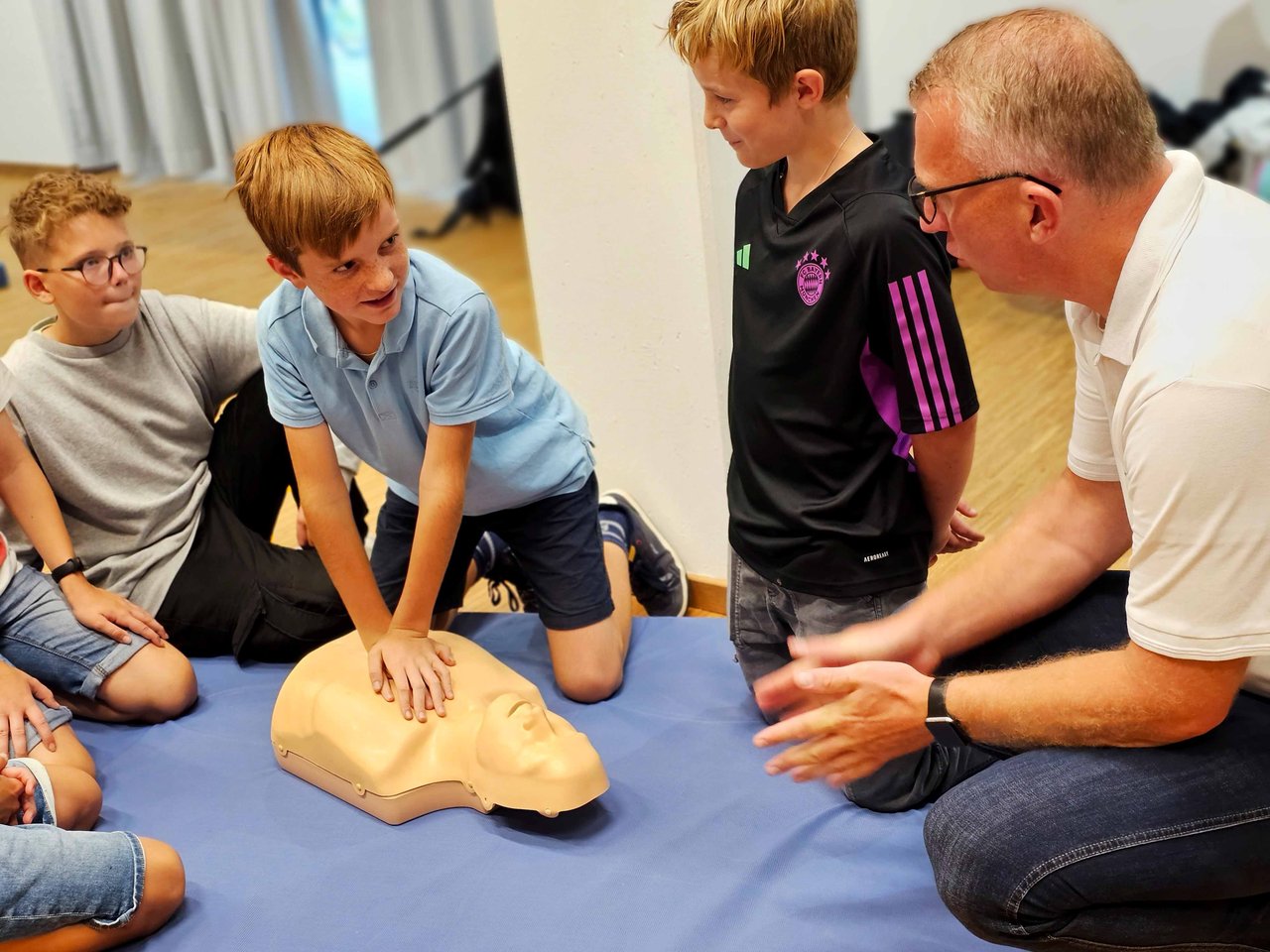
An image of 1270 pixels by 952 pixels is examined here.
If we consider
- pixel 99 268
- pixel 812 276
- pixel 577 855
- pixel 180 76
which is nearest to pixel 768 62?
pixel 812 276

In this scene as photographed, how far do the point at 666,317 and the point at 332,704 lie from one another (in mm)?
780

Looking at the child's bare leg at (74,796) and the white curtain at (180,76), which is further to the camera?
the white curtain at (180,76)

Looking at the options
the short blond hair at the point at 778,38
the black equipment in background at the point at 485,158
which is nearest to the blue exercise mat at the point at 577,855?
the short blond hair at the point at 778,38

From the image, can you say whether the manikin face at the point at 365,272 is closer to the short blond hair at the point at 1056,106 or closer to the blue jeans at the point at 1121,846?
the short blond hair at the point at 1056,106

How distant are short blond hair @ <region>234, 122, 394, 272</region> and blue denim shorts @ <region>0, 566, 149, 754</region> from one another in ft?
2.33

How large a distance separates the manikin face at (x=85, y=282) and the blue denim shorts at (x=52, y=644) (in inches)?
15.6

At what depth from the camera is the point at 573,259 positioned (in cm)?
204

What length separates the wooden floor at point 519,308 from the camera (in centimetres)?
246

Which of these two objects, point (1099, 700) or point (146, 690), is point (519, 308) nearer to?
point (146, 690)

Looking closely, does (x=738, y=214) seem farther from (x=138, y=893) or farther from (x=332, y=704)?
(x=138, y=893)

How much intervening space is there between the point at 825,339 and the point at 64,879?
1.01m

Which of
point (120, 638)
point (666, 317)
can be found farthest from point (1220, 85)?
point (120, 638)

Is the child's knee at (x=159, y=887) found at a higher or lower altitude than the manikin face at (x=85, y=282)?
lower

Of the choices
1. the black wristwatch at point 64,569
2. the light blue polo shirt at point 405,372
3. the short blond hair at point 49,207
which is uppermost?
the short blond hair at point 49,207
